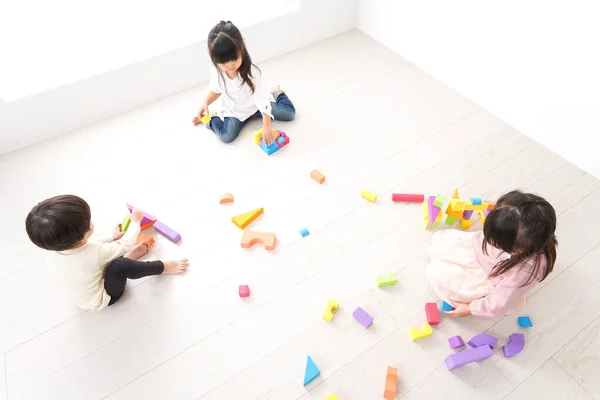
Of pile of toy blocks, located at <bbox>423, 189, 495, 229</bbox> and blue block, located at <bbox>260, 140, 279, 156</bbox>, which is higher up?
blue block, located at <bbox>260, 140, 279, 156</bbox>

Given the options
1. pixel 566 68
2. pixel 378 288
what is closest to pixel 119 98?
pixel 378 288

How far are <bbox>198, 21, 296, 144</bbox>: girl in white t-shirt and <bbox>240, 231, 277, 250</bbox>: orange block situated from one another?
1.92 ft

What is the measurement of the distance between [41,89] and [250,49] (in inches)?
48.8

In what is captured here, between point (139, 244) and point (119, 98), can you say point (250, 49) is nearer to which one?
point (119, 98)

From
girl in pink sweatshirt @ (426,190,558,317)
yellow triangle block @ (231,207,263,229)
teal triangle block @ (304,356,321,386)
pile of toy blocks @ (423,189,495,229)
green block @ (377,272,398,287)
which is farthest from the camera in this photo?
yellow triangle block @ (231,207,263,229)

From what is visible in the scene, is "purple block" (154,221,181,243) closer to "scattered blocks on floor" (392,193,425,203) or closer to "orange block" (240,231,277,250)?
"orange block" (240,231,277,250)

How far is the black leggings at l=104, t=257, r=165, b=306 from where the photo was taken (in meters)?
1.62

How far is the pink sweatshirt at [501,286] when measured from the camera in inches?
54.3

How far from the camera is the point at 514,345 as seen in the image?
155cm

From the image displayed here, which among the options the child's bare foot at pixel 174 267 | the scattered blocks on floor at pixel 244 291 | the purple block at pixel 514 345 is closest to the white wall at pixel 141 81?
the child's bare foot at pixel 174 267

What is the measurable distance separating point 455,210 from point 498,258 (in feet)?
1.25

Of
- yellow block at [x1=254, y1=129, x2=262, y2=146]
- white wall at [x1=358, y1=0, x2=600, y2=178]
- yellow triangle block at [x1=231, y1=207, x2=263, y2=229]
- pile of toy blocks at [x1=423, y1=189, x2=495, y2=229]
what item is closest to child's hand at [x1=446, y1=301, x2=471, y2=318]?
pile of toy blocks at [x1=423, y1=189, x2=495, y2=229]

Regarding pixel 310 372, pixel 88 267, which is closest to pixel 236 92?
pixel 88 267

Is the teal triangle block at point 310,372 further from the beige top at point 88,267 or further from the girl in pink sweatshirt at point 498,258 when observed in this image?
the beige top at point 88,267
